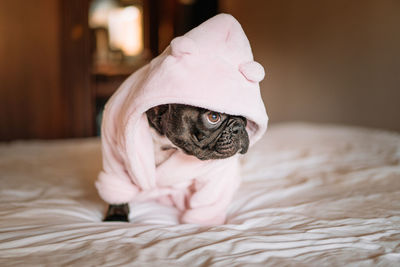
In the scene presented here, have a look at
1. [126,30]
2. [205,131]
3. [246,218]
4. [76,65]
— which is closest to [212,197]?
[246,218]

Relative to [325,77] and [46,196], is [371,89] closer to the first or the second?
[325,77]

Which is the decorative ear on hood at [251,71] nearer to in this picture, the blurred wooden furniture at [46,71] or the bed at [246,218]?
the bed at [246,218]

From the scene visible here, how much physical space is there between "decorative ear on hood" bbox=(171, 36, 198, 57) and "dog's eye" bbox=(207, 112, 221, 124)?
7.4 inches

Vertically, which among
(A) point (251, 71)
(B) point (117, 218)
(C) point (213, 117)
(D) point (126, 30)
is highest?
(D) point (126, 30)

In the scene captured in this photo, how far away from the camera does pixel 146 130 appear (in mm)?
1236

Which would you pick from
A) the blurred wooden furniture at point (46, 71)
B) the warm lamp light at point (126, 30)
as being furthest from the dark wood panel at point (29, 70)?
the warm lamp light at point (126, 30)

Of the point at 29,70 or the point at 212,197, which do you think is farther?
the point at 29,70

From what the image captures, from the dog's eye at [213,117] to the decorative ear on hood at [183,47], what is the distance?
19cm

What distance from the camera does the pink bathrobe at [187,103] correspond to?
104cm

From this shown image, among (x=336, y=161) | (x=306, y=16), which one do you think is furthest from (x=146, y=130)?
(x=306, y=16)

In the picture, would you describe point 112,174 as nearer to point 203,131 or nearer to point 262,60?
point 203,131

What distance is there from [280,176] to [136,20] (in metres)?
3.96

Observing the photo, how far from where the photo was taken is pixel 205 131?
1114mm

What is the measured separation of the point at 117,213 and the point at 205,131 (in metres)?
0.45
